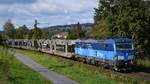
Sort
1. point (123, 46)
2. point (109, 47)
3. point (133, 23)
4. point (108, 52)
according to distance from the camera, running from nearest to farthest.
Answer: point (123, 46) < point (109, 47) < point (108, 52) < point (133, 23)

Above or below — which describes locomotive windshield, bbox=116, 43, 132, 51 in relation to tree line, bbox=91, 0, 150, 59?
below

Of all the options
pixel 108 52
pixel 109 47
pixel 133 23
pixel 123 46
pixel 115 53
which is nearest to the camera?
pixel 115 53

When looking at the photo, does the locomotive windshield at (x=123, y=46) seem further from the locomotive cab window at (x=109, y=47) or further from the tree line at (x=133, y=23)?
the tree line at (x=133, y=23)

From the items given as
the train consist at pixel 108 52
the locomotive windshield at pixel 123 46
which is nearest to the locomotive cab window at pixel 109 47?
the train consist at pixel 108 52

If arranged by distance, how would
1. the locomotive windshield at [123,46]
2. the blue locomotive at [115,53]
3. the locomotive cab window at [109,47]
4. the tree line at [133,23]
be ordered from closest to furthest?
1. the blue locomotive at [115,53]
2. the locomotive windshield at [123,46]
3. the locomotive cab window at [109,47]
4. the tree line at [133,23]

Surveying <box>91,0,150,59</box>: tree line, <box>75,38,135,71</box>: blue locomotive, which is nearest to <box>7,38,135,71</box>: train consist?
<box>75,38,135,71</box>: blue locomotive

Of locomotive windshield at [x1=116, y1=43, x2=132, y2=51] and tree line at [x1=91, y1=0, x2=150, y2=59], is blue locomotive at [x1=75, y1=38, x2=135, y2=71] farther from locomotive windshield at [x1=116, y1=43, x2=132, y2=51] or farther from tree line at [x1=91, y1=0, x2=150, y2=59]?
tree line at [x1=91, y1=0, x2=150, y2=59]

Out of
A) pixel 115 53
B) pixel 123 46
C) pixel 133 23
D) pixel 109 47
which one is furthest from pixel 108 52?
pixel 133 23

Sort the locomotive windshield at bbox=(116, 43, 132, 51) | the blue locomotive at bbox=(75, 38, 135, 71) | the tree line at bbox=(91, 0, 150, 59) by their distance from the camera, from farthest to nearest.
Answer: the tree line at bbox=(91, 0, 150, 59)
the locomotive windshield at bbox=(116, 43, 132, 51)
the blue locomotive at bbox=(75, 38, 135, 71)

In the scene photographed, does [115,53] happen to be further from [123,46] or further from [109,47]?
[109,47]

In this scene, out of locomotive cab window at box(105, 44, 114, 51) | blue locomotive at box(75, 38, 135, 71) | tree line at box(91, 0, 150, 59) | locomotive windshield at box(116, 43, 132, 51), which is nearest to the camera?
blue locomotive at box(75, 38, 135, 71)

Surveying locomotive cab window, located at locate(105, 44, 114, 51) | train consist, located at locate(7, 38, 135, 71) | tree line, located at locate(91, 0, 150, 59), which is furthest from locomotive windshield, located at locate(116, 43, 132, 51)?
tree line, located at locate(91, 0, 150, 59)

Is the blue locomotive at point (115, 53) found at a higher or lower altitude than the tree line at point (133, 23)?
lower

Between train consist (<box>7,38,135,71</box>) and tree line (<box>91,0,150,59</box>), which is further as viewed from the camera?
tree line (<box>91,0,150,59</box>)
